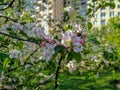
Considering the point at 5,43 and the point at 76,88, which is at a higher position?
the point at 5,43

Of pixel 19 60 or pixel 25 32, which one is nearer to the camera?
pixel 25 32

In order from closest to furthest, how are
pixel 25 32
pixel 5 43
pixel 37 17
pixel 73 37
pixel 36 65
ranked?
1. pixel 73 37
2. pixel 25 32
3. pixel 5 43
4. pixel 36 65
5. pixel 37 17

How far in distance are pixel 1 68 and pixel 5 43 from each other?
154cm

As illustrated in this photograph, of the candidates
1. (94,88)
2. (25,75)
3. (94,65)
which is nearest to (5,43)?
(25,75)

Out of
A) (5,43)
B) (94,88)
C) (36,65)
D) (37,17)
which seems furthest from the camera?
(94,88)

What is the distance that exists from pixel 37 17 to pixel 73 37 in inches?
108

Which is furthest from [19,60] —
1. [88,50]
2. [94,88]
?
[94,88]

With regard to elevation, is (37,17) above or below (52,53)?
above

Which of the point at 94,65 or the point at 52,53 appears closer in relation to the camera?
the point at 52,53

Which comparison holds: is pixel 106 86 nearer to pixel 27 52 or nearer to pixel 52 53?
pixel 27 52

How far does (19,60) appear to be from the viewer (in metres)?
3.34

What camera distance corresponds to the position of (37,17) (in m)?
4.77

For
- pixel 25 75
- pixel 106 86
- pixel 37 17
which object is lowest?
pixel 106 86

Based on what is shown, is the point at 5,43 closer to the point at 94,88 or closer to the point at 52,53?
the point at 52,53
